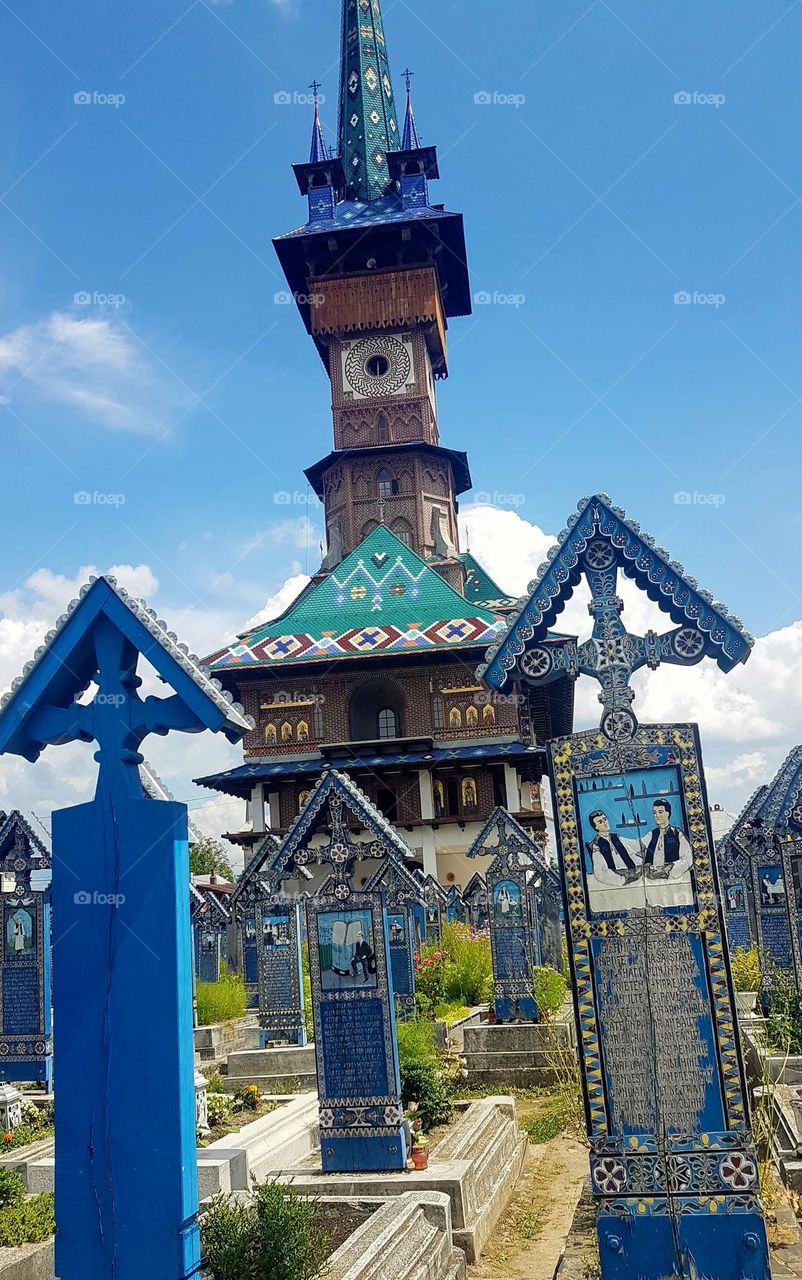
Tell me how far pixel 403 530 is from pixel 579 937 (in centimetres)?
4129

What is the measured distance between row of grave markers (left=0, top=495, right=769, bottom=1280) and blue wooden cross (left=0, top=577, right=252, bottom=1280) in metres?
0.01

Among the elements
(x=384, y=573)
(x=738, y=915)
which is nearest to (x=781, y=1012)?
(x=738, y=915)

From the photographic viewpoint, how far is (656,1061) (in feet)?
20.3

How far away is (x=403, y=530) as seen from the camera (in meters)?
47.2

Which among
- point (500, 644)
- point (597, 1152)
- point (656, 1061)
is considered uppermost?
point (500, 644)

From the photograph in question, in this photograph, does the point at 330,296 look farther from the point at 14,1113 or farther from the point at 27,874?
the point at 14,1113

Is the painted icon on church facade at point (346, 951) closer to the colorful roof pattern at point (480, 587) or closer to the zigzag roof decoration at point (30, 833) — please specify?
the zigzag roof decoration at point (30, 833)

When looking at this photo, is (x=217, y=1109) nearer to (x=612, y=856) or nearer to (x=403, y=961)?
(x=612, y=856)

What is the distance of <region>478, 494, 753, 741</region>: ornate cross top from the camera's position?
6684mm

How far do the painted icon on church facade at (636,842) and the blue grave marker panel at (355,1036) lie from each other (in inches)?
150

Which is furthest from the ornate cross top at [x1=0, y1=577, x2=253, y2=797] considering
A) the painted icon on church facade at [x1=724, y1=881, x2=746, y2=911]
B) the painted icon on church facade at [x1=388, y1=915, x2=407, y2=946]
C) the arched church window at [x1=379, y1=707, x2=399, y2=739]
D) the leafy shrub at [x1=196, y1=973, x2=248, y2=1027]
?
the arched church window at [x1=379, y1=707, x2=399, y2=739]

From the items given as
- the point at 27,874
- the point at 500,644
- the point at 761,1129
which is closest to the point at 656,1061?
the point at 761,1129

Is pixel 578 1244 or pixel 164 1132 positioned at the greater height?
pixel 164 1132

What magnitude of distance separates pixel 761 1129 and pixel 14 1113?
7.64 metres
